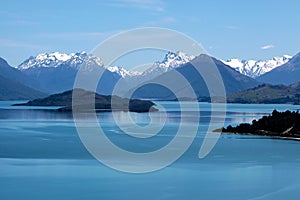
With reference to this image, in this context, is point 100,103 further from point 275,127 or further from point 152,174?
point 152,174

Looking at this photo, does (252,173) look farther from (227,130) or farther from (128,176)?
(227,130)

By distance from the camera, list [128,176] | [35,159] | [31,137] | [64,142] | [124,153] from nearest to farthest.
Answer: [128,176]
[35,159]
[124,153]
[64,142]
[31,137]

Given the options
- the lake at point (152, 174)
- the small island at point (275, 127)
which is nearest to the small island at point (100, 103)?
the small island at point (275, 127)

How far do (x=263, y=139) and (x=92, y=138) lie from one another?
59.4 ft

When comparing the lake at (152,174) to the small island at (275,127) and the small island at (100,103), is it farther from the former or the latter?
the small island at (100,103)

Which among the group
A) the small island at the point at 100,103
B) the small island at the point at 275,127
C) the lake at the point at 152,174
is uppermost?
the small island at the point at 100,103

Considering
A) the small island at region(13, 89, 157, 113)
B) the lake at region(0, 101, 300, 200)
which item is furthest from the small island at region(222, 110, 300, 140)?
the small island at region(13, 89, 157, 113)

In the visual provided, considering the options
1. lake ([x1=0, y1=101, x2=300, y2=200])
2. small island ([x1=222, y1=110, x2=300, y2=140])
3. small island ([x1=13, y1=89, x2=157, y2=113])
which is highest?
small island ([x1=13, y1=89, x2=157, y2=113])

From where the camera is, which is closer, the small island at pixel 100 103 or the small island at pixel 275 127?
the small island at pixel 275 127

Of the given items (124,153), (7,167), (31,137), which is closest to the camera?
(7,167)

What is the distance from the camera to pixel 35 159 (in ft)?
136

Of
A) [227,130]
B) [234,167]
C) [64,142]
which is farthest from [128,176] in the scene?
[227,130]

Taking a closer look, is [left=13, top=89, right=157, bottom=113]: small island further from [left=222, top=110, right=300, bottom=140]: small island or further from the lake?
the lake

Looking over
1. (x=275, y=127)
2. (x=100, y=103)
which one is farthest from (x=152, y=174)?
(x=100, y=103)
